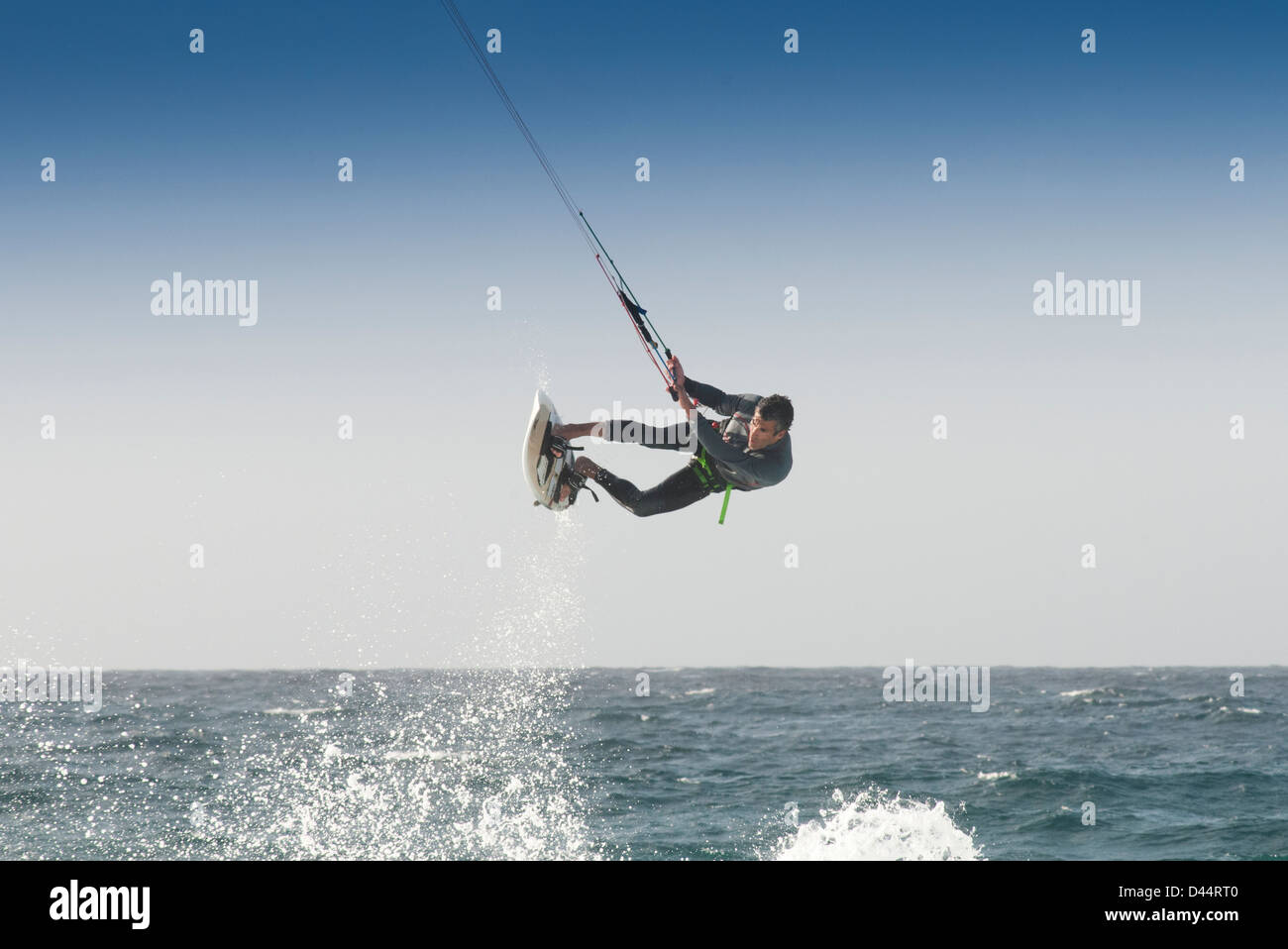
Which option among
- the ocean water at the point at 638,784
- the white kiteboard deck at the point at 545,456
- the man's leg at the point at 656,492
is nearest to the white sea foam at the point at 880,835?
the ocean water at the point at 638,784

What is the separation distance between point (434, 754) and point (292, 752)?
4.11 metres

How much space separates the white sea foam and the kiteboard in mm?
10847

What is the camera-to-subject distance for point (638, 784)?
2456 centimetres

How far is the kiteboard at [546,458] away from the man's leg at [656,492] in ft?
0.56

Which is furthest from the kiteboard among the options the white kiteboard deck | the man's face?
the man's face

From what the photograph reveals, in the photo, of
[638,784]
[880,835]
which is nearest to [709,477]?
[880,835]

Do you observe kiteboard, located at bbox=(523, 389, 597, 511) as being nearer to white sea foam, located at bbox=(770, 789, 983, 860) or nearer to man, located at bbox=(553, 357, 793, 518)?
man, located at bbox=(553, 357, 793, 518)

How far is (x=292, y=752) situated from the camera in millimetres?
29203

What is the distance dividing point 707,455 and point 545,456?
6.18 ft

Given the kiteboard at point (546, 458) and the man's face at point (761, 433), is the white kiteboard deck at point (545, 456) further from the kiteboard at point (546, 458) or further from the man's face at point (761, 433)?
the man's face at point (761, 433)

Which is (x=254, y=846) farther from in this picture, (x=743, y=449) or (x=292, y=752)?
(x=743, y=449)

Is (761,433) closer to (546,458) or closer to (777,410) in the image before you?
(777,410)

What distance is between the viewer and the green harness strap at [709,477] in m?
9.80

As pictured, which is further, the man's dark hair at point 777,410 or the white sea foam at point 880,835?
the white sea foam at point 880,835
